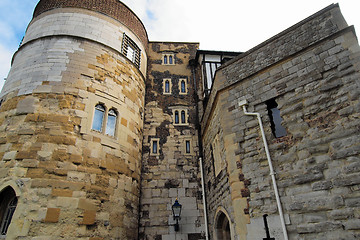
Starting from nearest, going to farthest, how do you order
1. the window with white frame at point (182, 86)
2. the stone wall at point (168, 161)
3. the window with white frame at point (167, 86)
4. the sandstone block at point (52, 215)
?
1. the sandstone block at point (52, 215)
2. the stone wall at point (168, 161)
3. the window with white frame at point (167, 86)
4. the window with white frame at point (182, 86)

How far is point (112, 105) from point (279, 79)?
5355 mm

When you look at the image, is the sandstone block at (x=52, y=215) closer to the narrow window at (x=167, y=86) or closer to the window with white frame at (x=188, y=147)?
the window with white frame at (x=188, y=147)

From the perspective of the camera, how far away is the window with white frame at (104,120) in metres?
7.47

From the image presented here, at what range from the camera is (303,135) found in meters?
4.89

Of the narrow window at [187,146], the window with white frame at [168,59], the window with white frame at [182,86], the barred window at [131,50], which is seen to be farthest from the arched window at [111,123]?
the window with white frame at [168,59]

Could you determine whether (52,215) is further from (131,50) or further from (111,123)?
(131,50)

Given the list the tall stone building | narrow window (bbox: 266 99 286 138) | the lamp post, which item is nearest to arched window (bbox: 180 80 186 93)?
the tall stone building

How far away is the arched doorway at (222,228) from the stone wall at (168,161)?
1.51 m

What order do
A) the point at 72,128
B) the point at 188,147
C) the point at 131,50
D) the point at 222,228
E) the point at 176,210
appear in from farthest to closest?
the point at 131,50 < the point at 188,147 < the point at 176,210 < the point at 222,228 < the point at 72,128

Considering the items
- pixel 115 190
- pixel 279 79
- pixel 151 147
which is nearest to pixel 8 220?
pixel 115 190

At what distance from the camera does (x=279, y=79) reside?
5703mm

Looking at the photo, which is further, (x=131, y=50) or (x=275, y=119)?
(x=131, y=50)

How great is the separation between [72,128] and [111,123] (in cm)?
136

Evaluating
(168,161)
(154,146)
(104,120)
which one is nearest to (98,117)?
(104,120)
